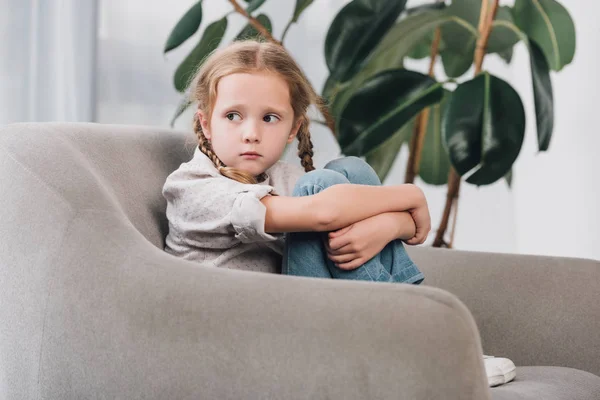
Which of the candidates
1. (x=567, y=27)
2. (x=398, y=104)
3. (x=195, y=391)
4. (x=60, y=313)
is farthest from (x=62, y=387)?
(x=567, y=27)

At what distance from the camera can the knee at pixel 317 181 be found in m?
1.14

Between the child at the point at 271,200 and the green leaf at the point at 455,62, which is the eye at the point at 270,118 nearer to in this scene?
the child at the point at 271,200

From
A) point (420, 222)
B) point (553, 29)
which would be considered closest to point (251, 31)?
point (553, 29)

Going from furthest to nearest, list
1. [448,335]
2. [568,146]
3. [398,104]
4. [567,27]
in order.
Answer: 1. [568,146]
2. [567,27]
3. [398,104]
4. [448,335]

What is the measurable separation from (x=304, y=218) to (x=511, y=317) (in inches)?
19.0

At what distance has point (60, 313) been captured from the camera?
0.95 meters

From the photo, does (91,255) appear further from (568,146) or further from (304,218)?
(568,146)

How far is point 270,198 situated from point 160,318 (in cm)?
28

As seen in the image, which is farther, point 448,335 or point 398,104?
point 398,104

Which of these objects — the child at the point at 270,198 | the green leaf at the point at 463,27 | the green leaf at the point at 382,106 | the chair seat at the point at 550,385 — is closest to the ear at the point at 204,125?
the child at the point at 270,198

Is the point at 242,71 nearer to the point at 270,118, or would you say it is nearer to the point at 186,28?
the point at 270,118

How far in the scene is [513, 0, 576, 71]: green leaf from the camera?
2105 millimetres

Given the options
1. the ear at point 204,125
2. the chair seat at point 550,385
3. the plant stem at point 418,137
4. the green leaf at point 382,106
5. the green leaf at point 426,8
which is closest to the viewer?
the chair seat at point 550,385

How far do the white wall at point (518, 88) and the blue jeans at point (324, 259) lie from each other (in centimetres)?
124
